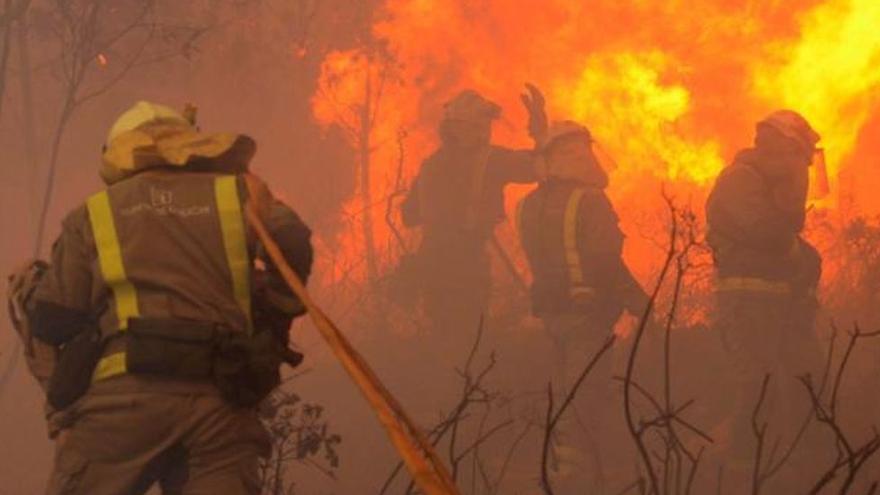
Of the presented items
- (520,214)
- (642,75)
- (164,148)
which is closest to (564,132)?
(520,214)

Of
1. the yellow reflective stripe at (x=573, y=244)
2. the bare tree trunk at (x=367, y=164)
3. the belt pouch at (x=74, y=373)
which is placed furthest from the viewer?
the bare tree trunk at (x=367, y=164)

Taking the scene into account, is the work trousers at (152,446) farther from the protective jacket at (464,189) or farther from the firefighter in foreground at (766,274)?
the protective jacket at (464,189)

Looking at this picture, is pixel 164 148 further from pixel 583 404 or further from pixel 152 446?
pixel 583 404

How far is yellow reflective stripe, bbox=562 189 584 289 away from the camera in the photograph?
7691 millimetres

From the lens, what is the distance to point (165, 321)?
3047mm

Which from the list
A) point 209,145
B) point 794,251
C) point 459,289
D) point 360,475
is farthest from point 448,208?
point 209,145

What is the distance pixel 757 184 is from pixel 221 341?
16.0 feet

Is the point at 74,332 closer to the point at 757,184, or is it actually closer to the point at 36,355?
the point at 36,355

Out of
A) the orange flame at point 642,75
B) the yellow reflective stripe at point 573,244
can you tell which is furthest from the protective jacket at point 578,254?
the orange flame at point 642,75

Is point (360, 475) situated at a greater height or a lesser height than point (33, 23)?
lesser

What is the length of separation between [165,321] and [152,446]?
355 millimetres

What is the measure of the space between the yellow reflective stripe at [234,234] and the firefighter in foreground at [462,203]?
612cm

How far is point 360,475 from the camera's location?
8.00 m

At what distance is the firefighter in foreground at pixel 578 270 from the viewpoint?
770cm
